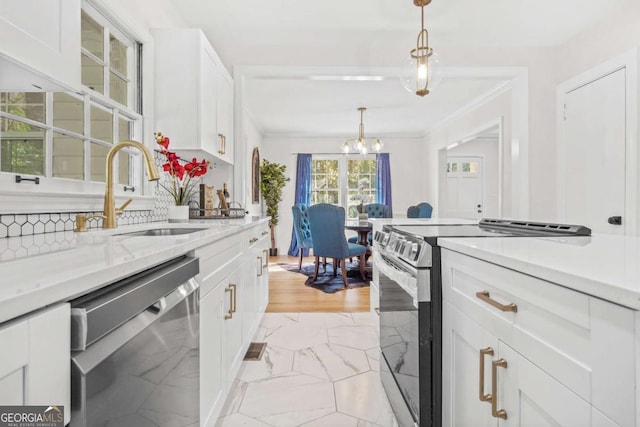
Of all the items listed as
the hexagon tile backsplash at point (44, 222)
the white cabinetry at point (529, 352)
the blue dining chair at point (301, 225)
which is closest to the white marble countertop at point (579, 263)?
the white cabinetry at point (529, 352)

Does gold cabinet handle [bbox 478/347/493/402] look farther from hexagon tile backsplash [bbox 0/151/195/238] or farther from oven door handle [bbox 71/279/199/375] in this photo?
hexagon tile backsplash [bbox 0/151/195/238]

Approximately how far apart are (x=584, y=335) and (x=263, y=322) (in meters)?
2.71

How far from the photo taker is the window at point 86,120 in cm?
130

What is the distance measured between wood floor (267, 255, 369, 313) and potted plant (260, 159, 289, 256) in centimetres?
220

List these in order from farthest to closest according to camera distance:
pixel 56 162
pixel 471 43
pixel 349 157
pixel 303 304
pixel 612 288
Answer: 1. pixel 349 157
2. pixel 303 304
3. pixel 471 43
4. pixel 56 162
5. pixel 612 288

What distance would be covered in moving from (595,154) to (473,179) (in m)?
4.55

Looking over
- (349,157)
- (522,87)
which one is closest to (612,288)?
(522,87)

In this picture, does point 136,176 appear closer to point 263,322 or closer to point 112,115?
point 112,115

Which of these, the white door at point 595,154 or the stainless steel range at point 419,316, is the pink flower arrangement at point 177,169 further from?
the white door at point 595,154

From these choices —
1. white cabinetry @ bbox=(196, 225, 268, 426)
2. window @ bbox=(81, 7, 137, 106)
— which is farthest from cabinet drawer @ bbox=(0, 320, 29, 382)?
window @ bbox=(81, 7, 137, 106)

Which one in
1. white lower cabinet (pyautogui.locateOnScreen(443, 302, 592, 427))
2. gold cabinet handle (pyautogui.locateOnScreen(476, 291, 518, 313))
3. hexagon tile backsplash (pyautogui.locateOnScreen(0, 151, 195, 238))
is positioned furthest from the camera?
hexagon tile backsplash (pyautogui.locateOnScreen(0, 151, 195, 238))

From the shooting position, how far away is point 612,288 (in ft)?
1.77

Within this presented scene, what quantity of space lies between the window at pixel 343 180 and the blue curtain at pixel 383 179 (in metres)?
0.15

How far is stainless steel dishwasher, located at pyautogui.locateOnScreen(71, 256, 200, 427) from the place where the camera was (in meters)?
0.59
